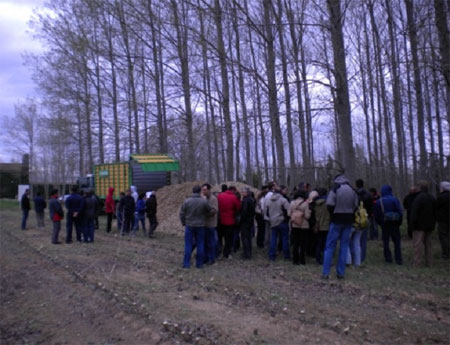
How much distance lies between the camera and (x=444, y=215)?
10680 mm

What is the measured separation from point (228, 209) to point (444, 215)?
523 cm

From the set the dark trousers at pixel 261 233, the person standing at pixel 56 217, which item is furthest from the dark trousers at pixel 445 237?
the person standing at pixel 56 217

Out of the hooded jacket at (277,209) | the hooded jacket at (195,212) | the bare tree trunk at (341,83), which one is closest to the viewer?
the hooded jacket at (195,212)

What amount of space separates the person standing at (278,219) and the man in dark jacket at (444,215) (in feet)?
12.0

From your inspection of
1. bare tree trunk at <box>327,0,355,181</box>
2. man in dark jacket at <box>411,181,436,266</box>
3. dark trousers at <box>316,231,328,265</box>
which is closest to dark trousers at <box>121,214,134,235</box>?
dark trousers at <box>316,231,328,265</box>

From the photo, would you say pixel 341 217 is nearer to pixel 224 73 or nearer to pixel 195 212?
pixel 195 212

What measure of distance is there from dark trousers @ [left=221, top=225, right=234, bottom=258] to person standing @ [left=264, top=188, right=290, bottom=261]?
107 centimetres

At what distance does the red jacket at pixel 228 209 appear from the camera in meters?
11.1

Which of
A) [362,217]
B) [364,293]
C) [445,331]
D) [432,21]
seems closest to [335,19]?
[432,21]

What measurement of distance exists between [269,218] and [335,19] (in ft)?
18.1

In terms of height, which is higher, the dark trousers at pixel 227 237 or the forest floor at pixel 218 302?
the dark trousers at pixel 227 237

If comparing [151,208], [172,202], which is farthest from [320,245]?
[172,202]

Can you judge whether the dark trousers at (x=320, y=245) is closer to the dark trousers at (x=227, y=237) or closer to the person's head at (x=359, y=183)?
the person's head at (x=359, y=183)

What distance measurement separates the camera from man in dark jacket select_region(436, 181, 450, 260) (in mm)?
10586
